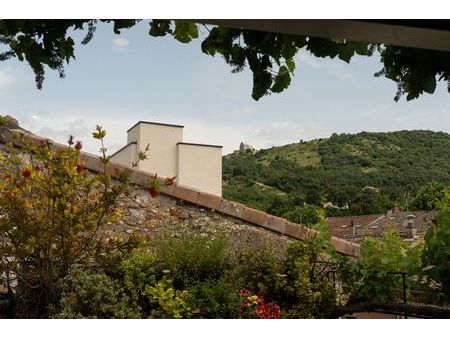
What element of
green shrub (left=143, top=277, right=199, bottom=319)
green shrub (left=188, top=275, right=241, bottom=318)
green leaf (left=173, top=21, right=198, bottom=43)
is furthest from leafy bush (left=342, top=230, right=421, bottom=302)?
green leaf (left=173, top=21, right=198, bottom=43)

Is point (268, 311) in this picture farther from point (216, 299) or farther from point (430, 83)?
point (430, 83)

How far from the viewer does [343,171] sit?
531 inches

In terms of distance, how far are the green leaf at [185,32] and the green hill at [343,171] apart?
8.04 metres

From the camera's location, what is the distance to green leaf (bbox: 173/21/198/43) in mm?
1564

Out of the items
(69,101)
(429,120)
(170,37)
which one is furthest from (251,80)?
(429,120)

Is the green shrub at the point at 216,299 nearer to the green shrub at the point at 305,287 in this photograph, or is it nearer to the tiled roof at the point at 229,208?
the green shrub at the point at 305,287

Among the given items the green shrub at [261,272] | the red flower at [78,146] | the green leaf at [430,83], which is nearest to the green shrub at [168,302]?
the green shrub at [261,272]

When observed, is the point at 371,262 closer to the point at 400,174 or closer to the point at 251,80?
the point at 251,80

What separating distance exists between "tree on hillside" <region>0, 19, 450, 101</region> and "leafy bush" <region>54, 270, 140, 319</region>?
148 centimetres

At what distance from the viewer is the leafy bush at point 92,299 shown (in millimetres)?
2658

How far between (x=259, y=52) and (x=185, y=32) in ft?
0.83

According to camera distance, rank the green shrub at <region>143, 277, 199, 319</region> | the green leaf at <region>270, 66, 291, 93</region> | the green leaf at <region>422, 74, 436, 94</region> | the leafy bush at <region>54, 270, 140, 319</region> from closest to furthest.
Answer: the green leaf at <region>422, 74, 436, 94</region>, the green leaf at <region>270, 66, 291, 93</region>, the leafy bush at <region>54, 270, 140, 319</region>, the green shrub at <region>143, 277, 199, 319</region>

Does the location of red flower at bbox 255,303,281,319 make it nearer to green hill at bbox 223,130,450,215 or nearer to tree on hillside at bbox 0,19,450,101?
tree on hillside at bbox 0,19,450,101

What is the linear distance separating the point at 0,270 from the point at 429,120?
49.0ft
